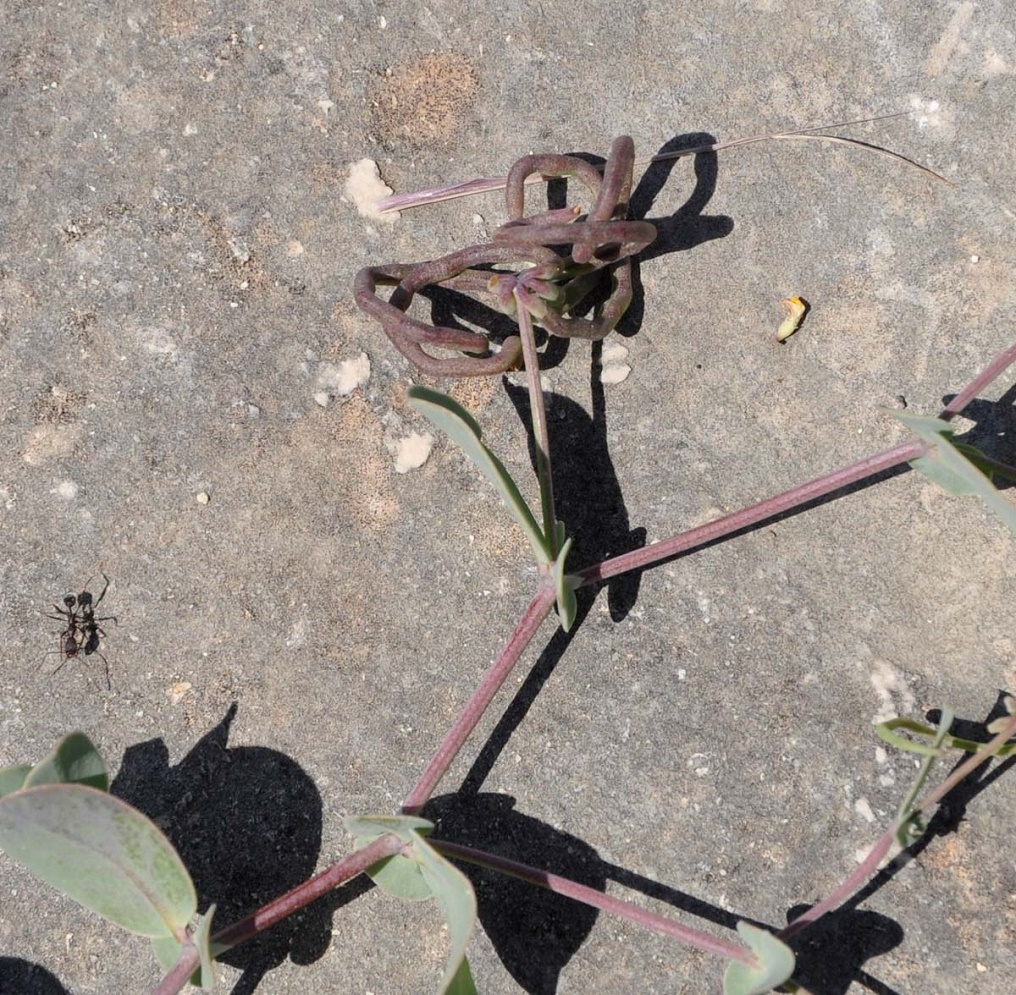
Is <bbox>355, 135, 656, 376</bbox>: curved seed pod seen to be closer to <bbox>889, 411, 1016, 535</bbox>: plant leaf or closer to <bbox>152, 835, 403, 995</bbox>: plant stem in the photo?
<bbox>889, 411, 1016, 535</bbox>: plant leaf

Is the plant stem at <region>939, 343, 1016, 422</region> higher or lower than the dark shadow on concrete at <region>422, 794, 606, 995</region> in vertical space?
higher

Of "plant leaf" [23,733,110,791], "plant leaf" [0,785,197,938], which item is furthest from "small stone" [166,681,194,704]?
"plant leaf" [0,785,197,938]

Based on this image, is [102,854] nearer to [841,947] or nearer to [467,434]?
[467,434]

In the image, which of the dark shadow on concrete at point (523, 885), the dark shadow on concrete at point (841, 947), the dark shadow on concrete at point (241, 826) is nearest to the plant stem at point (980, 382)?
the dark shadow on concrete at point (841, 947)

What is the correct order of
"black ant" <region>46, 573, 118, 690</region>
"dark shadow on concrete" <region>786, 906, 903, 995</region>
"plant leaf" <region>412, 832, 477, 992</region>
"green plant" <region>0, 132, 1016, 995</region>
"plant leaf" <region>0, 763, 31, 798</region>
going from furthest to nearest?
1. "black ant" <region>46, 573, 118, 690</region>
2. "dark shadow on concrete" <region>786, 906, 903, 995</region>
3. "plant leaf" <region>0, 763, 31, 798</region>
4. "green plant" <region>0, 132, 1016, 995</region>
5. "plant leaf" <region>412, 832, 477, 992</region>

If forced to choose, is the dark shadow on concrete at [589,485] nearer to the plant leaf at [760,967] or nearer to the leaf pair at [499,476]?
the leaf pair at [499,476]

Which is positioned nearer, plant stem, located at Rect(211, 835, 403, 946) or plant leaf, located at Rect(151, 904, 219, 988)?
plant leaf, located at Rect(151, 904, 219, 988)

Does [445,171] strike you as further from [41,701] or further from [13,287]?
[41,701]

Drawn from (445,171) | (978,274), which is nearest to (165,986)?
(445,171)
